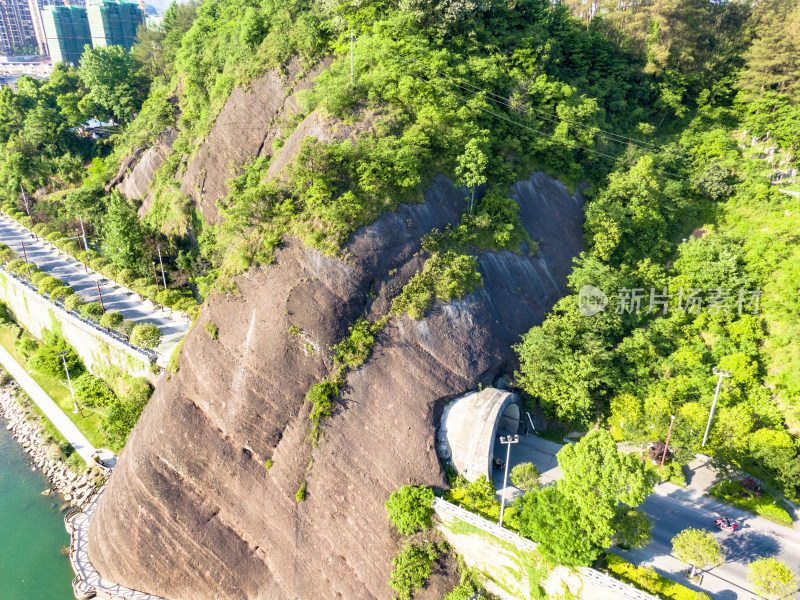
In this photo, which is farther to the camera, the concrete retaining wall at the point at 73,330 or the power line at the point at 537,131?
the concrete retaining wall at the point at 73,330

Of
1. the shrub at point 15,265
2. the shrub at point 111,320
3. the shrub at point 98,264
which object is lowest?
the shrub at point 111,320

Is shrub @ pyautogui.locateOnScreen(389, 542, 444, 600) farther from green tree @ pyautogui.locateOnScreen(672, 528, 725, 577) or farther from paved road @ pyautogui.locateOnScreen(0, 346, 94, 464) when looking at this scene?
paved road @ pyautogui.locateOnScreen(0, 346, 94, 464)

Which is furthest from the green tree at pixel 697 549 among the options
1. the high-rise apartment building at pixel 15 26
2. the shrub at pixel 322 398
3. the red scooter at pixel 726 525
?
the high-rise apartment building at pixel 15 26

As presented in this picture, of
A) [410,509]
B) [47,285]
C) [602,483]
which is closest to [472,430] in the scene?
[410,509]

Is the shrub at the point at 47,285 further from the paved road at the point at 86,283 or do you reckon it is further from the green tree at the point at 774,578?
the green tree at the point at 774,578

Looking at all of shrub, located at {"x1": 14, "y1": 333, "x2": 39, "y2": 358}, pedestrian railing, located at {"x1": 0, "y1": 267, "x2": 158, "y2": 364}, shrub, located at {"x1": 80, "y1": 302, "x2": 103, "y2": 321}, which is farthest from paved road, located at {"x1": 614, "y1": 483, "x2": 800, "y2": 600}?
shrub, located at {"x1": 14, "y1": 333, "x2": 39, "y2": 358}

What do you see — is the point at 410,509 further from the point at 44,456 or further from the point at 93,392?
the point at 44,456
